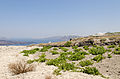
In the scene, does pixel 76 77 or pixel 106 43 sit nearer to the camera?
pixel 76 77

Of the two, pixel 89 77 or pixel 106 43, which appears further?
pixel 106 43

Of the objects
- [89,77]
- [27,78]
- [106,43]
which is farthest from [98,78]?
[106,43]

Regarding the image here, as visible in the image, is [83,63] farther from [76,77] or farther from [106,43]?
[106,43]

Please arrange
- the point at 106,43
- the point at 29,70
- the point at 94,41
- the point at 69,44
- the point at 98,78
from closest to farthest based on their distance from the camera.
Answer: the point at 98,78
the point at 29,70
the point at 106,43
the point at 94,41
the point at 69,44

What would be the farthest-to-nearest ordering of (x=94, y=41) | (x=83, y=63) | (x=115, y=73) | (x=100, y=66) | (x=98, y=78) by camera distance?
(x=94, y=41) → (x=83, y=63) → (x=100, y=66) → (x=115, y=73) → (x=98, y=78)

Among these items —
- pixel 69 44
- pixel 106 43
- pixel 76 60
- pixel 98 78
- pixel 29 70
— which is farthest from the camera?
pixel 69 44

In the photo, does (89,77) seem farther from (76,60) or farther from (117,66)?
(76,60)

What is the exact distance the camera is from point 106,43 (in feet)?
68.8

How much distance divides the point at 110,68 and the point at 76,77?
11.5ft

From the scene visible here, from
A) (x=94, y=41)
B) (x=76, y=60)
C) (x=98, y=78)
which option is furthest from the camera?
(x=94, y=41)

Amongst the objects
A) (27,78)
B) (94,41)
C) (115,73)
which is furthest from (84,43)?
(27,78)

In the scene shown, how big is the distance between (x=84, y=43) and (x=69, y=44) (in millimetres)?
3189

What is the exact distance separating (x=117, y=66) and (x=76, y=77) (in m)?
4.20

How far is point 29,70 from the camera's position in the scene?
961cm
